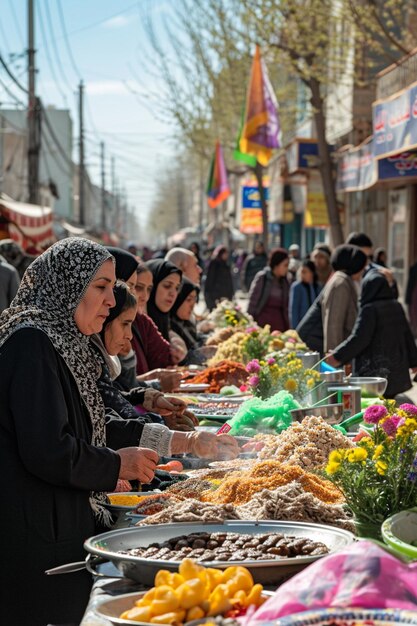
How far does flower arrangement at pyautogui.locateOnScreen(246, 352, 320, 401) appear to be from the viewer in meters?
6.50

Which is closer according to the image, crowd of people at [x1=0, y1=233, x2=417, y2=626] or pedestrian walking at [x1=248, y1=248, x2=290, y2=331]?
crowd of people at [x1=0, y1=233, x2=417, y2=626]

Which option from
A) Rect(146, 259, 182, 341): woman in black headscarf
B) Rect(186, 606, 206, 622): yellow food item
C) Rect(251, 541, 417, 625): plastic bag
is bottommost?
A: Rect(186, 606, 206, 622): yellow food item

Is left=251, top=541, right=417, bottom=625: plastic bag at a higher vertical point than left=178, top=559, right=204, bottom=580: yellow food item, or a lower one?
higher

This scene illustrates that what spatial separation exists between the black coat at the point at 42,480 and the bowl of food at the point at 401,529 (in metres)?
1.07

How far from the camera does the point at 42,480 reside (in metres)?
3.65

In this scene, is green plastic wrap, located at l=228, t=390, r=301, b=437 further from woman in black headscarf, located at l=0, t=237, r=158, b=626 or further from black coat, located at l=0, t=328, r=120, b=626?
black coat, located at l=0, t=328, r=120, b=626

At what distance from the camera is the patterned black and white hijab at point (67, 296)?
3.75 meters

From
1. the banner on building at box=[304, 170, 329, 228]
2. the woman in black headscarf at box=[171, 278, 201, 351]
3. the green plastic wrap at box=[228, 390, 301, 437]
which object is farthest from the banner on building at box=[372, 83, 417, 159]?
the banner on building at box=[304, 170, 329, 228]

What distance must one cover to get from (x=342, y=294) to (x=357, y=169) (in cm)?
1233

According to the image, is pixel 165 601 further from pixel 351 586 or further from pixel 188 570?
pixel 351 586

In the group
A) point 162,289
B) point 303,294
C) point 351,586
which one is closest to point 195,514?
point 351,586

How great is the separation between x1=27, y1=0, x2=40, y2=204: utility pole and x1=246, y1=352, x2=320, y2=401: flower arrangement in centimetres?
2385

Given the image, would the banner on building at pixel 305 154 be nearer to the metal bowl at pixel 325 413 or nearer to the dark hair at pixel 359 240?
the dark hair at pixel 359 240

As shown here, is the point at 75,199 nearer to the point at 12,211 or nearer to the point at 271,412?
the point at 12,211
